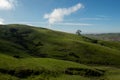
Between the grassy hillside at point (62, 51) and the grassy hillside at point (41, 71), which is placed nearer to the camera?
the grassy hillside at point (41, 71)

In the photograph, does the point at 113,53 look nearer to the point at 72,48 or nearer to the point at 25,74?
the point at 72,48

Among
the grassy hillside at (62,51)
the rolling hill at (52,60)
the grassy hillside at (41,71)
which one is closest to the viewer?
the grassy hillside at (41,71)

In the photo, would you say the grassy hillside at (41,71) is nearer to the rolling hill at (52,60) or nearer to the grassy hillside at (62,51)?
the rolling hill at (52,60)

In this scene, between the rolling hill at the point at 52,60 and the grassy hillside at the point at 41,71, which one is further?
the rolling hill at the point at 52,60

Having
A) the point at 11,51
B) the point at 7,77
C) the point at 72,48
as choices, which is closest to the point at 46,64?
the point at 7,77

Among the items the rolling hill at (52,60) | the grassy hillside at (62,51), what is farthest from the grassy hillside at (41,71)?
the grassy hillside at (62,51)

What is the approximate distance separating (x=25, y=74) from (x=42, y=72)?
8.05 metres

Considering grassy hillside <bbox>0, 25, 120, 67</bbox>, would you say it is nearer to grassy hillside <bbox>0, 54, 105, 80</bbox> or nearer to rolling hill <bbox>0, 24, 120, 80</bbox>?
rolling hill <bbox>0, 24, 120, 80</bbox>

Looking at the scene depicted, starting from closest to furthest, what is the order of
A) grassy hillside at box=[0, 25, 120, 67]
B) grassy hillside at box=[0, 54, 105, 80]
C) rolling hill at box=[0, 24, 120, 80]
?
grassy hillside at box=[0, 54, 105, 80] < rolling hill at box=[0, 24, 120, 80] < grassy hillside at box=[0, 25, 120, 67]

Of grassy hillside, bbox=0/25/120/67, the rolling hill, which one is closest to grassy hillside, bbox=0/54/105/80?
the rolling hill

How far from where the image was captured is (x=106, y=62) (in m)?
155

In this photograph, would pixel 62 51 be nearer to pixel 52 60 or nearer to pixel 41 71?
pixel 52 60

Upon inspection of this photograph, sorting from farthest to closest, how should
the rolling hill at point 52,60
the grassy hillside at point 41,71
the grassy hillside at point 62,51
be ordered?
the grassy hillside at point 62,51, the rolling hill at point 52,60, the grassy hillside at point 41,71

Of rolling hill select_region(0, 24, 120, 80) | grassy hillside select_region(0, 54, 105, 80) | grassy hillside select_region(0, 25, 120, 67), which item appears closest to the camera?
grassy hillside select_region(0, 54, 105, 80)
